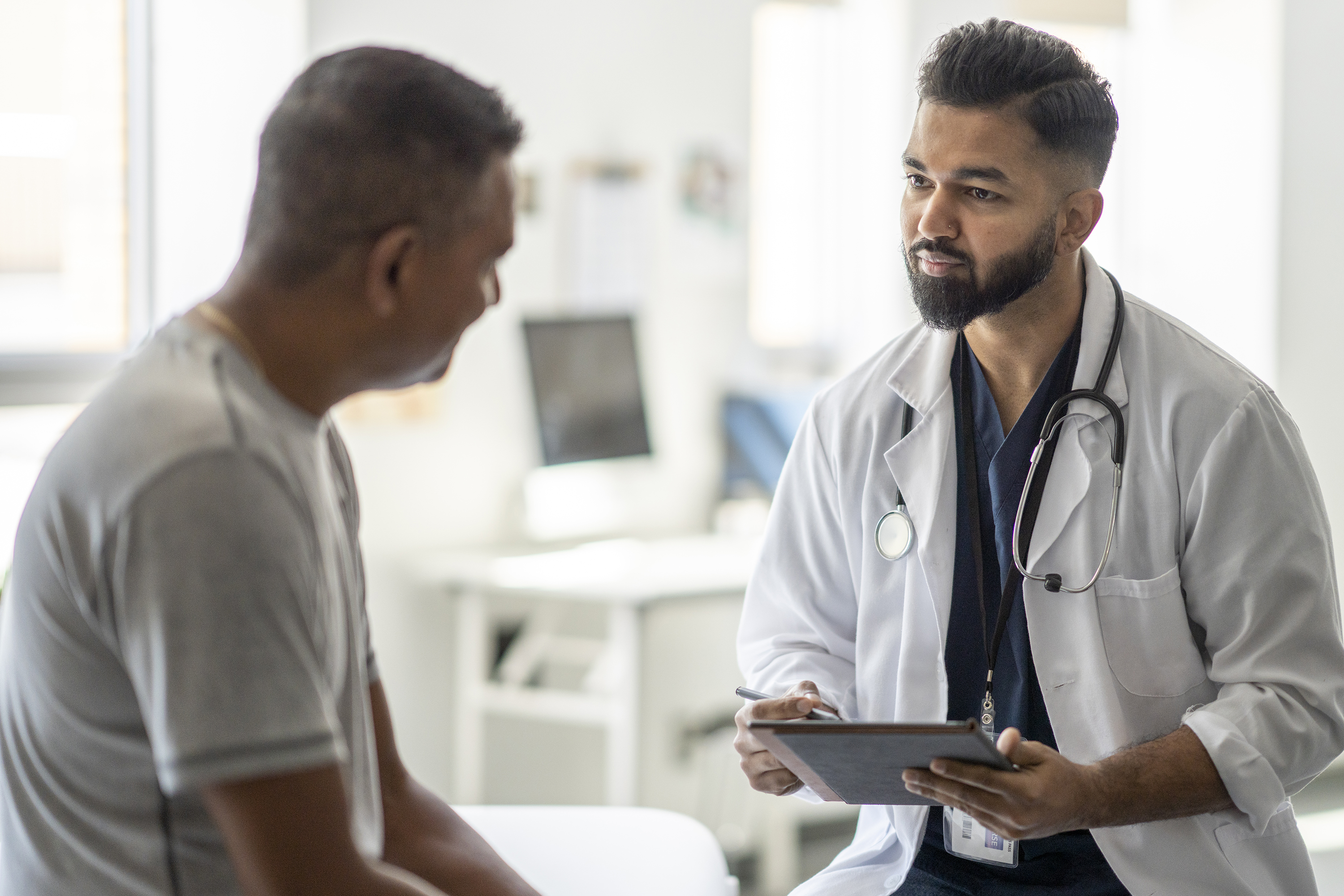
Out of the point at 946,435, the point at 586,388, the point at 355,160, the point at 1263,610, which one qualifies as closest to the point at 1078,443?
the point at 946,435

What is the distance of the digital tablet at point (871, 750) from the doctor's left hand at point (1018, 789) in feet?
0.04

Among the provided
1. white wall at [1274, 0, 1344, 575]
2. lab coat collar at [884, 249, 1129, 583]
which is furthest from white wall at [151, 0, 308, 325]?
white wall at [1274, 0, 1344, 575]

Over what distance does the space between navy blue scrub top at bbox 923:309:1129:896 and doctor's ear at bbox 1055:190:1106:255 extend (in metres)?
0.09

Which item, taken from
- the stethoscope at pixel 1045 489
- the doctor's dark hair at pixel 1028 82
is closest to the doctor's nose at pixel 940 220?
the doctor's dark hair at pixel 1028 82

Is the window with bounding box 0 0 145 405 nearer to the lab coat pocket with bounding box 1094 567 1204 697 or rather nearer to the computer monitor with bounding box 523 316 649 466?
the computer monitor with bounding box 523 316 649 466

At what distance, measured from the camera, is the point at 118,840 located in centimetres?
88

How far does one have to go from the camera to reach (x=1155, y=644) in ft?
4.94

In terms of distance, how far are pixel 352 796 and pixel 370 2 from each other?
8.62ft

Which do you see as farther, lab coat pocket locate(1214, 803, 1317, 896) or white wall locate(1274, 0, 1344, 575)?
white wall locate(1274, 0, 1344, 575)

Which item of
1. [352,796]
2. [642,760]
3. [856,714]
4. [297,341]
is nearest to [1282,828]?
[856,714]

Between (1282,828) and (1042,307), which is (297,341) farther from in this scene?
(1282,828)

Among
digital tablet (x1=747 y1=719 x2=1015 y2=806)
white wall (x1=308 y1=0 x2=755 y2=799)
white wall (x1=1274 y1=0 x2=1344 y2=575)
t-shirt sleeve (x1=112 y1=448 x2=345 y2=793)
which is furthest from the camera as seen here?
white wall (x1=1274 y1=0 x2=1344 y2=575)

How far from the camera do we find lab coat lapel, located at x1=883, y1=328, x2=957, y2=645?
161 centimetres

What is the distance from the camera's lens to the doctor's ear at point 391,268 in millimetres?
929
